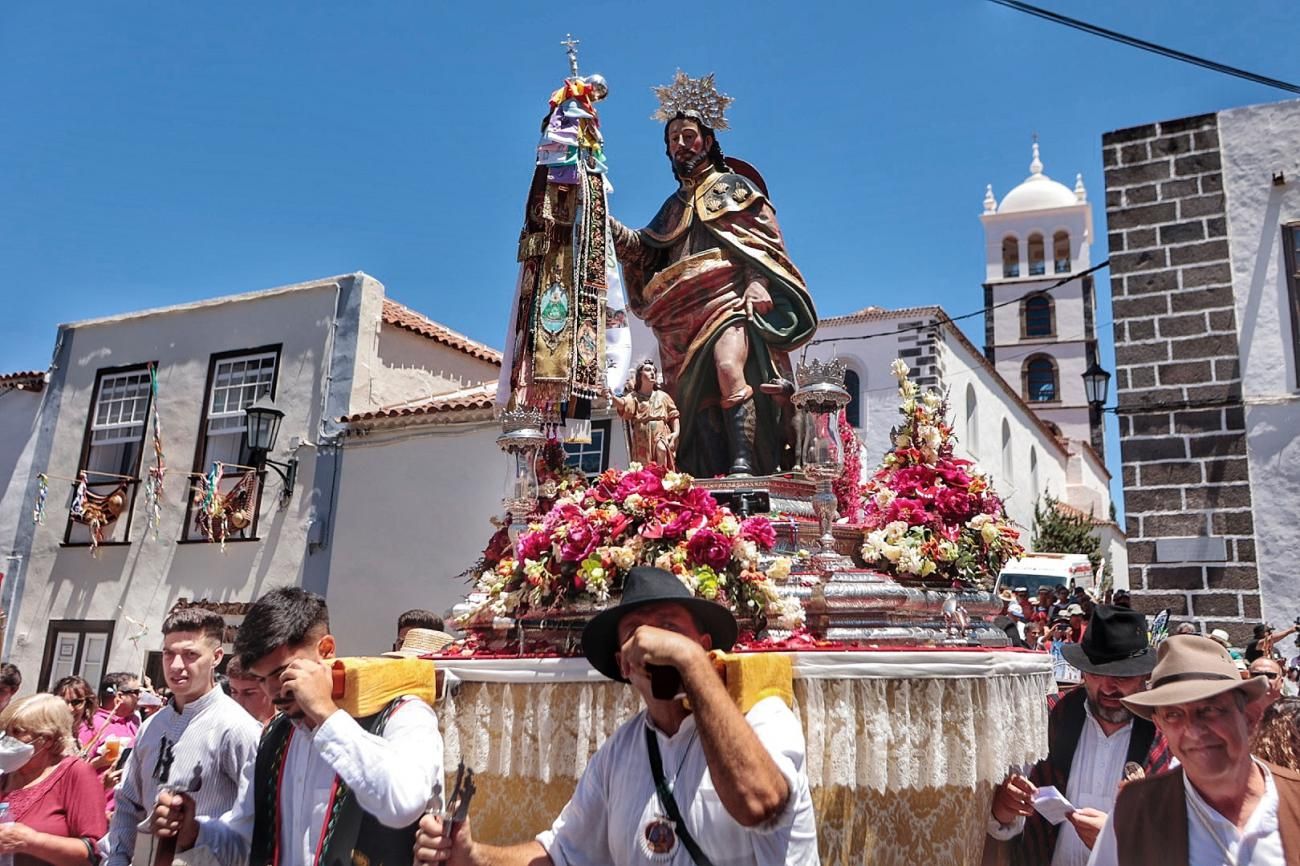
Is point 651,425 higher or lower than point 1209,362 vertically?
lower

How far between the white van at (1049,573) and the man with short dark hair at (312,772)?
16.4m

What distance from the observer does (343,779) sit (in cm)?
266

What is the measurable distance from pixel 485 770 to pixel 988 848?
6.97 ft

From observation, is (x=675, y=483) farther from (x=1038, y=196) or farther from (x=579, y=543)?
(x=1038, y=196)

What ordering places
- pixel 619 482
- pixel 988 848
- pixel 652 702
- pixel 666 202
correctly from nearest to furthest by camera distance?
1. pixel 652 702
2. pixel 988 848
3. pixel 619 482
4. pixel 666 202

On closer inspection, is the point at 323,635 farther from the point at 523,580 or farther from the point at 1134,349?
the point at 1134,349

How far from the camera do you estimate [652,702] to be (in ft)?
8.50

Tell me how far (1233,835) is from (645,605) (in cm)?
150

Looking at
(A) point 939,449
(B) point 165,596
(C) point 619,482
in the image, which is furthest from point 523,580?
(B) point 165,596

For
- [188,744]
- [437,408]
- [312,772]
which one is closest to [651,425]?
[188,744]

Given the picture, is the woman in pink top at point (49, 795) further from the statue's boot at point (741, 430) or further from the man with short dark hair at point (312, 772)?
the statue's boot at point (741, 430)

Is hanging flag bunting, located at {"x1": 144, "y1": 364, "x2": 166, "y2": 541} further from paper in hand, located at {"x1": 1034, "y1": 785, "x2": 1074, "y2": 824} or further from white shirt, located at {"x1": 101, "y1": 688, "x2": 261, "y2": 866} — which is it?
paper in hand, located at {"x1": 1034, "y1": 785, "x2": 1074, "y2": 824}

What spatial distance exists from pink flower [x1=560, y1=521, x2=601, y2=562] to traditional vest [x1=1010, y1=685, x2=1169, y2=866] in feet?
6.72

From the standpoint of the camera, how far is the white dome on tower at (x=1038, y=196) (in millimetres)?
44375
